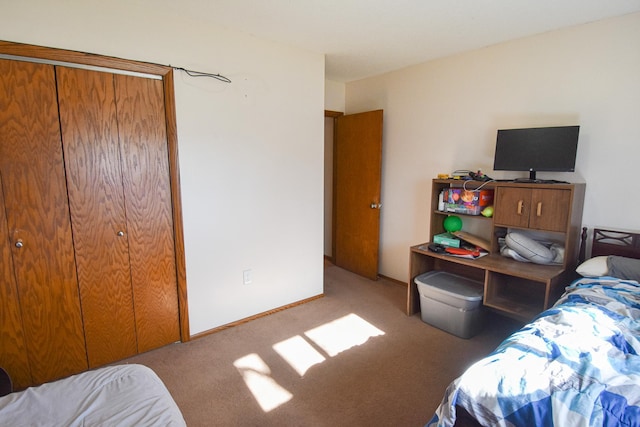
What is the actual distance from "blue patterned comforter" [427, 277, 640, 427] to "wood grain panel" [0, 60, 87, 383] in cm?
226

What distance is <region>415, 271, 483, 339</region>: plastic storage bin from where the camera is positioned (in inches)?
101

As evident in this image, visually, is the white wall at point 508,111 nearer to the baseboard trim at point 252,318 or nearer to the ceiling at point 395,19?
the ceiling at point 395,19

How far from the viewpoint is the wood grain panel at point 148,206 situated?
217 cm

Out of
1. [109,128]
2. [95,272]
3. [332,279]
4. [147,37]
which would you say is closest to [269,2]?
[147,37]

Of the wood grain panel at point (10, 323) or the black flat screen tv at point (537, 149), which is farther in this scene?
the black flat screen tv at point (537, 149)

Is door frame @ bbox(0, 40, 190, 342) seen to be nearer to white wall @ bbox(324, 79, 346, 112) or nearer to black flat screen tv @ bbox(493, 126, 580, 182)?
white wall @ bbox(324, 79, 346, 112)

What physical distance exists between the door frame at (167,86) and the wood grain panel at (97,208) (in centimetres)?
7

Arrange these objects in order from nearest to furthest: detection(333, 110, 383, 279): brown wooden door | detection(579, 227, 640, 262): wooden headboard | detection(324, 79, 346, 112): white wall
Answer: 1. detection(579, 227, 640, 262): wooden headboard
2. detection(333, 110, 383, 279): brown wooden door
3. detection(324, 79, 346, 112): white wall

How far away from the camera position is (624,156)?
221 cm

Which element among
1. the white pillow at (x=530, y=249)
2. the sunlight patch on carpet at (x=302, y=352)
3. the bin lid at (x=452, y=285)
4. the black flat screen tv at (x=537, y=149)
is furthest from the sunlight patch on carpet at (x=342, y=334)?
the black flat screen tv at (x=537, y=149)

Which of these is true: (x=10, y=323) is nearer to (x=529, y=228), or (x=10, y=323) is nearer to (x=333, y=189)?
(x=333, y=189)

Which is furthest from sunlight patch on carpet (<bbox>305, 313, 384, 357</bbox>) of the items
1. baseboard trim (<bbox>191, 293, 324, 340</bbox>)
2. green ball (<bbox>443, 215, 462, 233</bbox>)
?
green ball (<bbox>443, 215, 462, 233</bbox>)

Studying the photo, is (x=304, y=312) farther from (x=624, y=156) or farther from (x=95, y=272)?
(x=624, y=156)

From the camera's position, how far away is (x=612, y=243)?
2260mm
